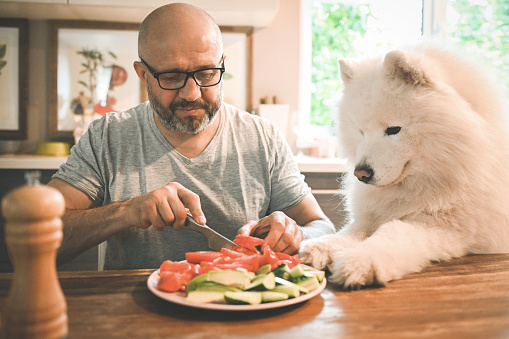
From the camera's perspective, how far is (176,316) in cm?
67

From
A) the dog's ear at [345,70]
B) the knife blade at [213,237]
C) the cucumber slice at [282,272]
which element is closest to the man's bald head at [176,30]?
the dog's ear at [345,70]

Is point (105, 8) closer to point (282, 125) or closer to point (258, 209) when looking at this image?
point (282, 125)

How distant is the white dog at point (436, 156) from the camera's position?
1056mm

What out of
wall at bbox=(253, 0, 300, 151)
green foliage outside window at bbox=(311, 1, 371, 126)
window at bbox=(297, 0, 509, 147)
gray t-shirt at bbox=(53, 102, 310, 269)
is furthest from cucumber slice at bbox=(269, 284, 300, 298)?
green foliage outside window at bbox=(311, 1, 371, 126)

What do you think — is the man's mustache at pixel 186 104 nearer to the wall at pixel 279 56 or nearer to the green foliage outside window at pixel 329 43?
the wall at pixel 279 56

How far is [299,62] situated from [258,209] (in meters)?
1.92

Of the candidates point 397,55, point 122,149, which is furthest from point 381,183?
point 122,149

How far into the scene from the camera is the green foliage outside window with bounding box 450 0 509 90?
10.9 ft

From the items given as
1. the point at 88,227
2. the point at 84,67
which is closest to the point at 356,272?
the point at 88,227

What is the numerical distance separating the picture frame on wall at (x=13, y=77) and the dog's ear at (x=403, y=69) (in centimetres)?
272

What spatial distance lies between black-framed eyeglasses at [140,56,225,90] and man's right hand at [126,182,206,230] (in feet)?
1.48

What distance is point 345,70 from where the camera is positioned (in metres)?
1.30

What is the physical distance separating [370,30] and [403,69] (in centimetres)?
256

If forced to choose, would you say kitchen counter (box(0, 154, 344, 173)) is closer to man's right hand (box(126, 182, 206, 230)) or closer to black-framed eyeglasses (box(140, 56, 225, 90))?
black-framed eyeglasses (box(140, 56, 225, 90))
